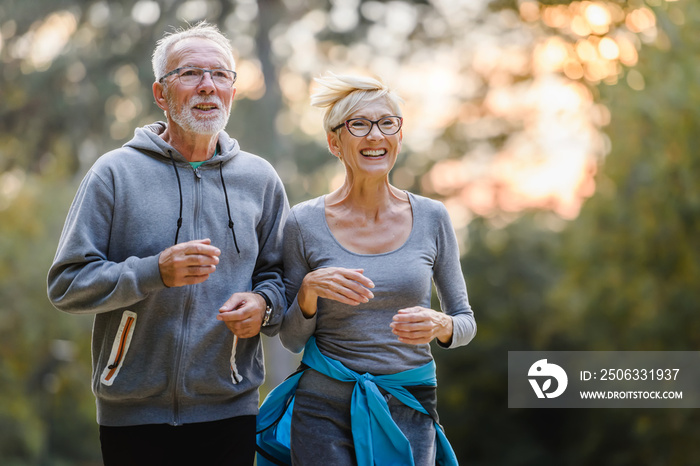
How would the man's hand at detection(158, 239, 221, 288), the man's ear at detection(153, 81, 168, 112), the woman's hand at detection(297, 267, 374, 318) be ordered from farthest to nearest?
the man's ear at detection(153, 81, 168, 112) < the woman's hand at detection(297, 267, 374, 318) < the man's hand at detection(158, 239, 221, 288)

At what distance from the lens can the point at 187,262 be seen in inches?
99.3

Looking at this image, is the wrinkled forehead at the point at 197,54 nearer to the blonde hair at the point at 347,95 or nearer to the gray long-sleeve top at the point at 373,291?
the blonde hair at the point at 347,95

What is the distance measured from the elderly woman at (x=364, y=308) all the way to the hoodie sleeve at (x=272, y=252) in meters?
0.05

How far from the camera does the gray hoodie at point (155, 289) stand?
2650mm

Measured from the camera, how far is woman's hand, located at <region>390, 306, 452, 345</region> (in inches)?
104

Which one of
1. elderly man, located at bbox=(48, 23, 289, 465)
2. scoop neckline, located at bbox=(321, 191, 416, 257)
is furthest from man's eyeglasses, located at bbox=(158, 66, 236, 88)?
scoop neckline, located at bbox=(321, 191, 416, 257)

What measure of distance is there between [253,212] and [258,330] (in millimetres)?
451

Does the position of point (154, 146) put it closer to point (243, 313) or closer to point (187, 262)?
point (187, 262)

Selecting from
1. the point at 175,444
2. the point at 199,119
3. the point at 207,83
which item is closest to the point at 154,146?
the point at 199,119

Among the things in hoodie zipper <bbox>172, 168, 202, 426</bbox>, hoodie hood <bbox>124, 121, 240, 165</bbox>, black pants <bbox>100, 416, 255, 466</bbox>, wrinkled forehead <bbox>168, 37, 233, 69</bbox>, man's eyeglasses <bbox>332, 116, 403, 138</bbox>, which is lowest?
black pants <bbox>100, 416, 255, 466</bbox>

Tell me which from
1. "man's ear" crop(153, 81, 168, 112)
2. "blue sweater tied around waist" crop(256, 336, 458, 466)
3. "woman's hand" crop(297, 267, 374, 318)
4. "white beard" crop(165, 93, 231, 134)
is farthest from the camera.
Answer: "man's ear" crop(153, 81, 168, 112)

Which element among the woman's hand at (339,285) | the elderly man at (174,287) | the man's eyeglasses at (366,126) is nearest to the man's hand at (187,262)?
the elderly man at (174,287)

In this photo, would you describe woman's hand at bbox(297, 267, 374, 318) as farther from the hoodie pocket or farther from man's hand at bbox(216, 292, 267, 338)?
the hoodie pocket

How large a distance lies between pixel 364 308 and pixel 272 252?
0.45 m
